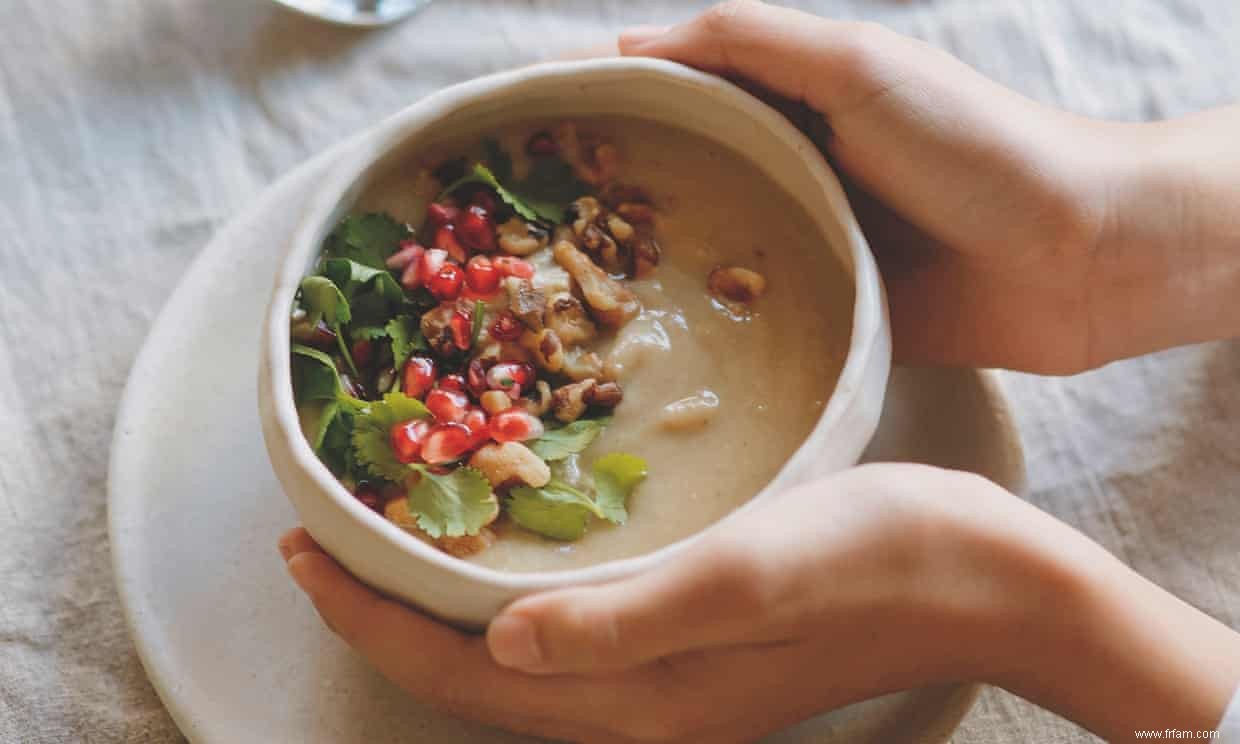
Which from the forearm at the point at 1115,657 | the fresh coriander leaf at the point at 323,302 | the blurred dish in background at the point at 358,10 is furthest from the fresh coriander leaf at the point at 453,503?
the blurred dish in background at the point at 358,10

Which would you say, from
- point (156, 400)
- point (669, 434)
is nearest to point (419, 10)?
point (156, 400)

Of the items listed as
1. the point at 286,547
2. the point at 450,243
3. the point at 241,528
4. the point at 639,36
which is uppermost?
the point at 639,36

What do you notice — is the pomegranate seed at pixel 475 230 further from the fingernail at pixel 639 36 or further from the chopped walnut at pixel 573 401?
the fingernail at pixel 639 36

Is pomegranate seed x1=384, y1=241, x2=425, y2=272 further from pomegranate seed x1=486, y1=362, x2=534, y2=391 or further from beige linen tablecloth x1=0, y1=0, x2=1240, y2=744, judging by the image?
beige linen tablecloth x1=0, y1=0, x2=1240, y2=744

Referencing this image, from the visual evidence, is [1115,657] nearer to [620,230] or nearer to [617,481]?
[617,481]

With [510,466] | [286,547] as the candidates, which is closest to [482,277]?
[510,466]

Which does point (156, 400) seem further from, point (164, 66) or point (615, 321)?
point (164, 66)
